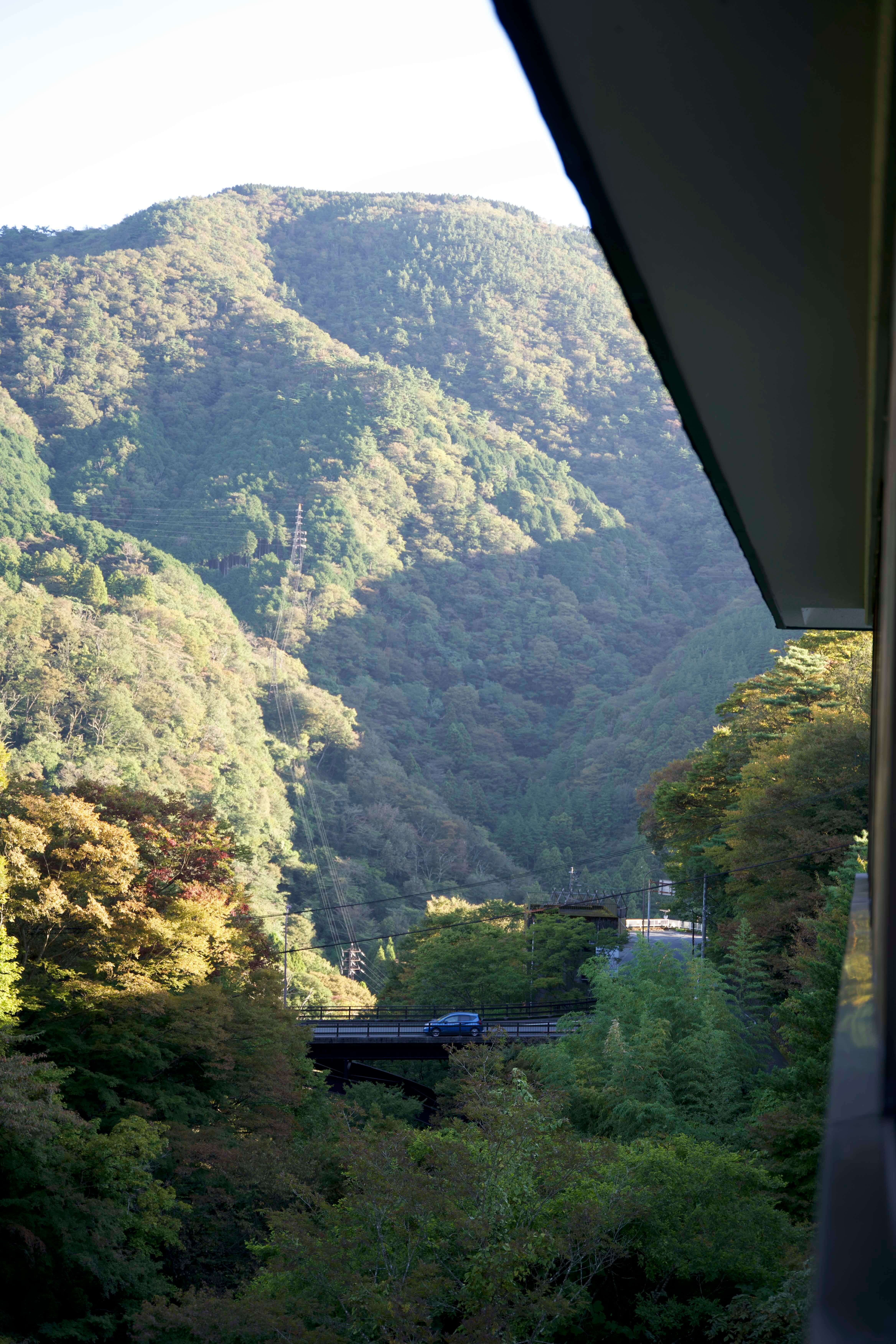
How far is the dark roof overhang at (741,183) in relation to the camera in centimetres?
94

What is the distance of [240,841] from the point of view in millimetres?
49750

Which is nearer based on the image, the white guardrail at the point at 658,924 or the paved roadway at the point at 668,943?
the paved roadway at the point at 668,943

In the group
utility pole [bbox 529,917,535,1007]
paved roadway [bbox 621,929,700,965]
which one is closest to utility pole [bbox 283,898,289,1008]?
utility pole [bbox 529,917,535,1007]

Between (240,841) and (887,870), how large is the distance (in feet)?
166

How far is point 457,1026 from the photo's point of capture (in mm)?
28422

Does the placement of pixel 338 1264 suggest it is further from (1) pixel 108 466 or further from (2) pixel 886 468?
(1) pixel 108 466

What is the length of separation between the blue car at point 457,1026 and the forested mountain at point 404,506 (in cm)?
2511

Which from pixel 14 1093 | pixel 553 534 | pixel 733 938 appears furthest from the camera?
pixel 553 534

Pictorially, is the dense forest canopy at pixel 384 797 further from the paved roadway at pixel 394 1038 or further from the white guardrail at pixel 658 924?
the white guardrail at pixel 658 924

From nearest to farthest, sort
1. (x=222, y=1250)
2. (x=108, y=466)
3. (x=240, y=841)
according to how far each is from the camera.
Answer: (x=222, y=1250) → (x=240, y=841) → (x=108, y=466)

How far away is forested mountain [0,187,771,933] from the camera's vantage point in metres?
67.0

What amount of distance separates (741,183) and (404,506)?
94188mm

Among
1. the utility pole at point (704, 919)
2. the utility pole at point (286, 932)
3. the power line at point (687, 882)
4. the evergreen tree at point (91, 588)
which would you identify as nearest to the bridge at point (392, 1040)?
the power line at point (687, 882)

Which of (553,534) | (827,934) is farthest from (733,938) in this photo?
(553,534)
